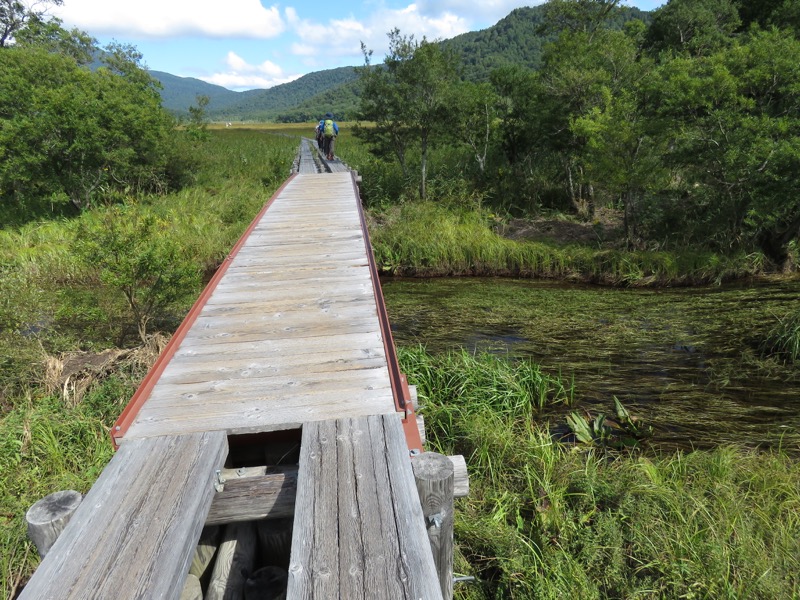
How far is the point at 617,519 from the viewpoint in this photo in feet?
12.2

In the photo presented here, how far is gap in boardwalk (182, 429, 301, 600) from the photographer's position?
255cm

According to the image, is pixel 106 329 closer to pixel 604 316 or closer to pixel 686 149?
pixel 604 316

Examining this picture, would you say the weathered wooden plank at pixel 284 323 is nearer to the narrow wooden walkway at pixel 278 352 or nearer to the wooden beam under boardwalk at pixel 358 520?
the narrow wooden walkway at pixel 278 352

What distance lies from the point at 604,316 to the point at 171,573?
858cm

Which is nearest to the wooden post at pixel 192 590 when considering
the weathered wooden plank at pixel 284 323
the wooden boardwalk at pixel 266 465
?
the wooden boardwalk at pixel 266 465

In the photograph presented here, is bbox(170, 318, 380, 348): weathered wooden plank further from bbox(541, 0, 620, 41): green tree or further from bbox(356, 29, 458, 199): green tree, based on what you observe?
bbox(541, 0, 620, 41): green tree

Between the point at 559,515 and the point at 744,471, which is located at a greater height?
the point at 559,515

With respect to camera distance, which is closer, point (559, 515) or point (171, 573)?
point (171, 573)

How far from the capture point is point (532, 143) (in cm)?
1664

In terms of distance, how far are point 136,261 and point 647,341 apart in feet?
26.3

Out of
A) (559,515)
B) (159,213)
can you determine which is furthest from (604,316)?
(159,213)

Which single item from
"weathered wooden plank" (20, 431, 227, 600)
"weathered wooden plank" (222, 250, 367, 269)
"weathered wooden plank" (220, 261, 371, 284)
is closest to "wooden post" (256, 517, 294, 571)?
"weathered wooden plank" (20, 431, 227, 600)

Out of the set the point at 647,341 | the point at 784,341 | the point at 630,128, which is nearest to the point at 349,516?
the point at 647,341

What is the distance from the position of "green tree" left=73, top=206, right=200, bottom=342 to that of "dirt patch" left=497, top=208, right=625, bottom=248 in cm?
949
